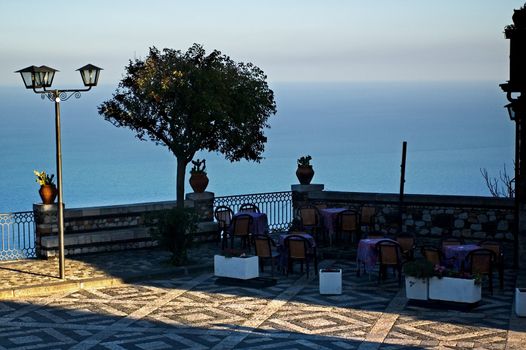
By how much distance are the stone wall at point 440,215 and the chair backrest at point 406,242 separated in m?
2.75

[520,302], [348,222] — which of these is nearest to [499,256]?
[520,302]

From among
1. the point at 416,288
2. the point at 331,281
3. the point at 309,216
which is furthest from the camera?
the point at 309,216

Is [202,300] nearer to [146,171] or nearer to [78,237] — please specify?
[78,237]

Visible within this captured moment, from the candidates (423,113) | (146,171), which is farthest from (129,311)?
(423,113)

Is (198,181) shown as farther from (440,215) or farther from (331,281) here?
(331,281)

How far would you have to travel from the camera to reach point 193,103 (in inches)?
775

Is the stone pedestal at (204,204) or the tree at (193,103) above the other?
the tree at (193,103)

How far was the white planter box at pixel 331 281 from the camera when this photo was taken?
15.1 metres

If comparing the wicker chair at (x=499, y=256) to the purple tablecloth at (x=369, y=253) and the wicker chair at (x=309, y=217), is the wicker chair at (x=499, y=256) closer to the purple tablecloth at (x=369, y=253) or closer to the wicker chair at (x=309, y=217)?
the purple tablecloth at (x=369, y=253)

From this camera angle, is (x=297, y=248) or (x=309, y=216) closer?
(x=297, y=248)

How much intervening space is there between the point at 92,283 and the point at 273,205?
23.0 ft

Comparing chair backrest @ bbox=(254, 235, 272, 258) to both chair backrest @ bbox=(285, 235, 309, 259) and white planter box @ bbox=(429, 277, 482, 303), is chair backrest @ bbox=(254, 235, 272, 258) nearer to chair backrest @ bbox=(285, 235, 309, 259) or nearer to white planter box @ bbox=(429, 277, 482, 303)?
chair backrest @ bbox=(285, 235, 309, 259)

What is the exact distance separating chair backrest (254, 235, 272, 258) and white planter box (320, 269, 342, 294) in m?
1.81

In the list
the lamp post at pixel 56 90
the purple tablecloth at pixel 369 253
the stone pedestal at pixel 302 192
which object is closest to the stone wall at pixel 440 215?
the stone pedestal at pixel 302 192
